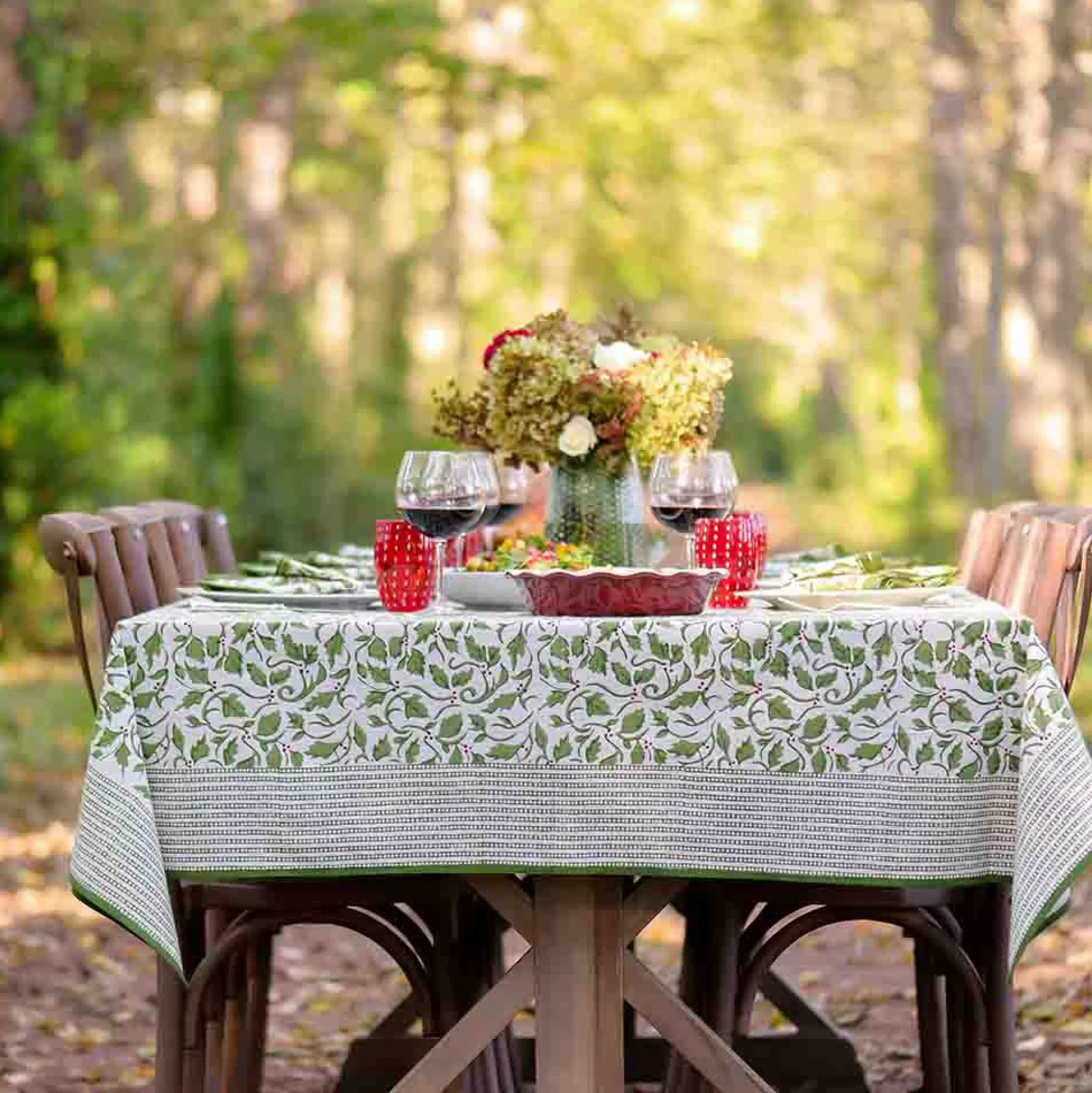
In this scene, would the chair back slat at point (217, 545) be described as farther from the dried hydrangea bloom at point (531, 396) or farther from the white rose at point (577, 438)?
the white rose at point (577, 438)

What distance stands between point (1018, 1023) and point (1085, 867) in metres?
2.49

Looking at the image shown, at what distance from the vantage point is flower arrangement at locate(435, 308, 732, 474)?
4.32 metres

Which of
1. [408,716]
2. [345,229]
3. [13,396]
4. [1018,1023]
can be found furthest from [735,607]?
[345,229]

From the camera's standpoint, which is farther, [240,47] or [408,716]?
[240,47]

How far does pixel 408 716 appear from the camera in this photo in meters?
3.50

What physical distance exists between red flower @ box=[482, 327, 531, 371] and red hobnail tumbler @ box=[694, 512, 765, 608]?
606mm

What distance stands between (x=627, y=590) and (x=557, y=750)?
293 mm

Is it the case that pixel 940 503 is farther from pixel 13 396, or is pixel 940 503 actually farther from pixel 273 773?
pixel 273 773

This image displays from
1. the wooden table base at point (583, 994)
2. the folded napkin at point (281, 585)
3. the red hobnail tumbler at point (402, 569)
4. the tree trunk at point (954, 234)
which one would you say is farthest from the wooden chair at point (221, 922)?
the tree trunk at point (954, 234)

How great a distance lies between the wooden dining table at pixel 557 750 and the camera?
3434mm

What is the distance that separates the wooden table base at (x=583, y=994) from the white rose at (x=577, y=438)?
3.31 feet

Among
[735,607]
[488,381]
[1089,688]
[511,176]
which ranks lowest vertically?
[1089,688]

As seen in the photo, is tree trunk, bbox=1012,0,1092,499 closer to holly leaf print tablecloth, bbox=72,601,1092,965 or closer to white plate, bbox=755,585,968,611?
white plate, bbox=755,585,968,611

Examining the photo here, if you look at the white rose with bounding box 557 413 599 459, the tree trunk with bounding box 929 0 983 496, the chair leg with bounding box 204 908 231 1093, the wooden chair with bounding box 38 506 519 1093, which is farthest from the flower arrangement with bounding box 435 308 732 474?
the tree trunk with bounding box 929 0 983 496
